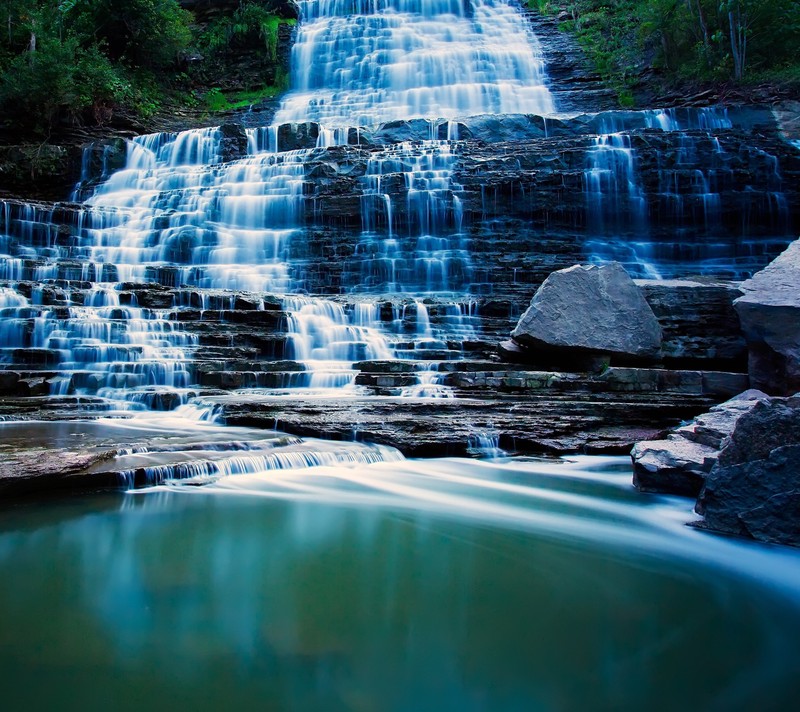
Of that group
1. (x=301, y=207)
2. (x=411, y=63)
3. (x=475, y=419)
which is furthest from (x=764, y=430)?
(x=411, y=63)

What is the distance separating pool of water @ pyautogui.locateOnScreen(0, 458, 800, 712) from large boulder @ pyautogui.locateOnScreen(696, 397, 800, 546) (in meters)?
0.15

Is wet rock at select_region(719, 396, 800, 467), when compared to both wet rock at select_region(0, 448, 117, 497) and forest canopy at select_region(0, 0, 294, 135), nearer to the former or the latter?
wet rock at select_region(0, 448, 117, 497)

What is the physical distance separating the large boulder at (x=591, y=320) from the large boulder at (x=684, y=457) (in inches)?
133

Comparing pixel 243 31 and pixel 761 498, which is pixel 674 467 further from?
pixel 243 31

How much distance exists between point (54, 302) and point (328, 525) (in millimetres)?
9477

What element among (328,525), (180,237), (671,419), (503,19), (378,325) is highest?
(503,19)

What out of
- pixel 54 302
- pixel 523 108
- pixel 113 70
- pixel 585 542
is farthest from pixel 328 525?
pixel 113 70

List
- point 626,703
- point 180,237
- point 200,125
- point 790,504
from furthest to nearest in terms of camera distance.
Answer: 1. point 200,125
2. point 180,237
3. point 790,504
4. point 626,703

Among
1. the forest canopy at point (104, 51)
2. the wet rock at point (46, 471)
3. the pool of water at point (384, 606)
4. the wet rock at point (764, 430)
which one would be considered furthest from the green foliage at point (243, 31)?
the wet rock at point (764, 430)

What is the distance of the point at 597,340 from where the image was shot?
9062 mm

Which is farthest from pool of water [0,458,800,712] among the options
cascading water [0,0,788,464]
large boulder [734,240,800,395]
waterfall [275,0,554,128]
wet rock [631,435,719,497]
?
waterfall [275,0,554,128]

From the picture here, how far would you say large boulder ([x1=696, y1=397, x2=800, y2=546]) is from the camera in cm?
368

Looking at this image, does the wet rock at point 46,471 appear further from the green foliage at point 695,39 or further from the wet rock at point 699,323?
the green foliage at point 695,39

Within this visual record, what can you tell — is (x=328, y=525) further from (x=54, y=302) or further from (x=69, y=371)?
(x=54, y=302)
